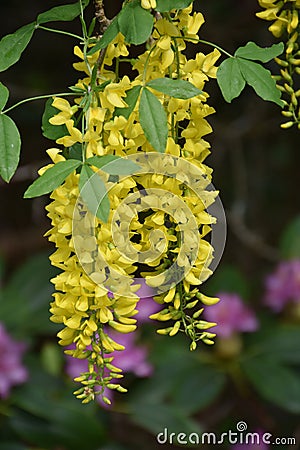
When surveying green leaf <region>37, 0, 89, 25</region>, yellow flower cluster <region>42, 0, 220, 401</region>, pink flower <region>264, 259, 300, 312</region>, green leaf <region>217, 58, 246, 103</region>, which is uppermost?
pink flower <region>264, 259, 300, 312</region>

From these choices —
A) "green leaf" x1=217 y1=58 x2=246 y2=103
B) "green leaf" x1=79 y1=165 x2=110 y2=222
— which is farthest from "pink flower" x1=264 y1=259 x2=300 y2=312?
"green leaf" x1=79 y1=165 x2=110 y2=222

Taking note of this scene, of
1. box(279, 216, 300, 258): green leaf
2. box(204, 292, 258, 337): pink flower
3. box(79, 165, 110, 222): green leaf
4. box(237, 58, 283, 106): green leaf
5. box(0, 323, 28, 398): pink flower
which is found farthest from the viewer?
box(279, 216, 300, 258): green leaf

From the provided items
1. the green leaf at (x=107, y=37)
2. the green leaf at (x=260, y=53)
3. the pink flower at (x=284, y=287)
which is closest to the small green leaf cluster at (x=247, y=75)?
the green leaf at (x=260, y=53)

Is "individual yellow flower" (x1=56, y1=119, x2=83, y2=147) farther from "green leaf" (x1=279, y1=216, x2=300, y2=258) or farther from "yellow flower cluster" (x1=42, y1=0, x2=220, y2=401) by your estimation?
"green leaf" (x1=279, y1=216, x2=300, y2=258)

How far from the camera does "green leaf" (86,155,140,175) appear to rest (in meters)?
0.61

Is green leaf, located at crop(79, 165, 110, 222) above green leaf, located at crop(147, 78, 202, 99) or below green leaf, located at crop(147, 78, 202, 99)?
below

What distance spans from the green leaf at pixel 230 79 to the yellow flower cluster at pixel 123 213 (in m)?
0.01

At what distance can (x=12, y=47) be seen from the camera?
2.37 ft

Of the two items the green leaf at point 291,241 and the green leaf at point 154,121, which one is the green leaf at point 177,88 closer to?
the green leaf at point 154,121

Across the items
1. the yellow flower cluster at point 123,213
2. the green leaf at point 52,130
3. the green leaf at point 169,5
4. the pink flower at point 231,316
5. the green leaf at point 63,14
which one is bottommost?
the yellow flower cluster at point 123,213

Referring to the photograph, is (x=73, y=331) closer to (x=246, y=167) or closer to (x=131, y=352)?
(x=131, y=352)

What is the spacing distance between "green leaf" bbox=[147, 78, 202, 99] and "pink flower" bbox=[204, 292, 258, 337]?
3.49 ft

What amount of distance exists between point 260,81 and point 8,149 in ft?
0.79

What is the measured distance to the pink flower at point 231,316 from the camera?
1.66 metres
